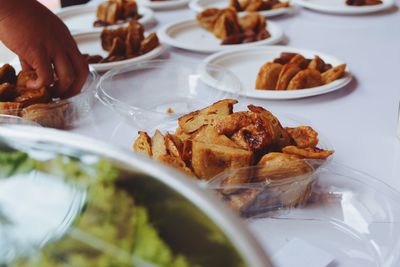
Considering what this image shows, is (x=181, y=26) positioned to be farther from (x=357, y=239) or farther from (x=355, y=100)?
(x=357, y=239)

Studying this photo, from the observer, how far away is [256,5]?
1905 mm

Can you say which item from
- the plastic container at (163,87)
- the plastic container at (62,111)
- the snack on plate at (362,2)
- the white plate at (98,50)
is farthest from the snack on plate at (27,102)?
the snack on plate at (362,2)

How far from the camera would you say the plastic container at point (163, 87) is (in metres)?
1.17

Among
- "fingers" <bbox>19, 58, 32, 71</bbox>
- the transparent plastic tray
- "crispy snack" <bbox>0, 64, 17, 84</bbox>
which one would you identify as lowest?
the transparent plastic tray

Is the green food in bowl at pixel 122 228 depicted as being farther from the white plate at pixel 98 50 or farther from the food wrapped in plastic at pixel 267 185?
the white plate at pixel 98 50

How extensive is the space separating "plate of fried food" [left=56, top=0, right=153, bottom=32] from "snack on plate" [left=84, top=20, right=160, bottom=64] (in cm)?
26

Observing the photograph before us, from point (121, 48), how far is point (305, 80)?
21.9 inches

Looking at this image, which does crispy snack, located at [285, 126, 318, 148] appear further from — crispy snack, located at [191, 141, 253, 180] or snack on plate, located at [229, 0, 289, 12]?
snack on plate, located at [229, 0, 289, 12]

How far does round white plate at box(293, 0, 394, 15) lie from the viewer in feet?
5.87

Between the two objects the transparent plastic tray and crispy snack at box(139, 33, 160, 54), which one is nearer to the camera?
the transparent plastic tray

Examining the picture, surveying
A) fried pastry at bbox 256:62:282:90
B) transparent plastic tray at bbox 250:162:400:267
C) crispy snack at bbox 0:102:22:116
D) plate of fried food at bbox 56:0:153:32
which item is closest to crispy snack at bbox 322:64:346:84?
fried pastry at bbox 256:62:282:90

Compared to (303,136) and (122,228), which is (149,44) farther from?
(122,228)

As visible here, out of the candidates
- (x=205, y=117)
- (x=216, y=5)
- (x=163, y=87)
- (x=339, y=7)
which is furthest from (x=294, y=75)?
(x=216, y=5)

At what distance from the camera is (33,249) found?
33 cm
